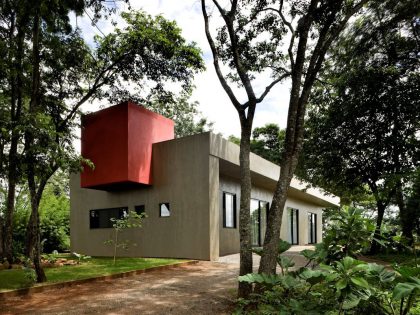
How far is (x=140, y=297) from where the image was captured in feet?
21.9

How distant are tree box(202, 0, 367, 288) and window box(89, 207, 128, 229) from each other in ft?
26.7

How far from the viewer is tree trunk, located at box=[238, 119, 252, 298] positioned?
6.19m

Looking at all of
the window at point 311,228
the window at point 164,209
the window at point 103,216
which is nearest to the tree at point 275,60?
the window at point 164,209

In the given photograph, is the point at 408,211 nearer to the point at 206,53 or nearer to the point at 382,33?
the point at 382,33

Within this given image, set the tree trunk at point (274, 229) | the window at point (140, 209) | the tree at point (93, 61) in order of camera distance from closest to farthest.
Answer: the tree trunk at point (274, 229), the tree at point (93, 61), the window at point (140, 209)

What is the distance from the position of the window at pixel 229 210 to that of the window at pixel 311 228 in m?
12.6

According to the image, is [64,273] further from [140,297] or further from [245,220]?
[245,220]

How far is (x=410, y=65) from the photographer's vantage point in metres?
13.1

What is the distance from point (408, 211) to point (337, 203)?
1363 cm

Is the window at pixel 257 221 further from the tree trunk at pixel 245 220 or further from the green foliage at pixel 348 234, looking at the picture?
the green foliage at pixel 348 234

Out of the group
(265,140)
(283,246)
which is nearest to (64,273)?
(283,246)

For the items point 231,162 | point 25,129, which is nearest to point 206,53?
point 231,162

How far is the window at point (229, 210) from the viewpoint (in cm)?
1444

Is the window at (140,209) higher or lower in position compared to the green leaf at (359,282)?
higher
